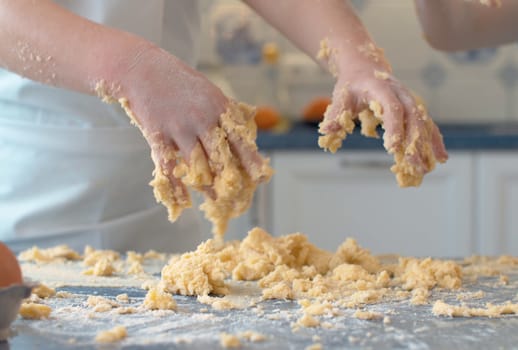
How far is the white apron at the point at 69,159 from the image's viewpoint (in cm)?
117

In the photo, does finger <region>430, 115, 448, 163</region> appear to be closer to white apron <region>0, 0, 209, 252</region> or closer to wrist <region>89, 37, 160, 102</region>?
wrist <region>89, 37, 160, 102</region>

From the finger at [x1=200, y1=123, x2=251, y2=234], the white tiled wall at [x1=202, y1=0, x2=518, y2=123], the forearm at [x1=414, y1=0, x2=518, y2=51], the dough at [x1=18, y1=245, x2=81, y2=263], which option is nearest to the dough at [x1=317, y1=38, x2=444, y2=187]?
the finger at [x1=200, y1=123, x2=251, y2=234]

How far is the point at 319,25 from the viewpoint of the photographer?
3.27 ft

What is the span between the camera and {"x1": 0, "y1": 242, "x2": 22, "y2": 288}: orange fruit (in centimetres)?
71

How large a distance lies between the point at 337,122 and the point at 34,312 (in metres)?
0.37

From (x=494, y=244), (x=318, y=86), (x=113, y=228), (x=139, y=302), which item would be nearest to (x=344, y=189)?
(x=494, y=244)

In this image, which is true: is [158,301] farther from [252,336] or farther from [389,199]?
[389,199]

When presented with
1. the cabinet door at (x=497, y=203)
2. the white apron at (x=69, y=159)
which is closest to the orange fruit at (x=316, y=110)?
the cabinet door at (x=497, y=203)

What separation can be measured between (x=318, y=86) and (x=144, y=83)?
173 cm

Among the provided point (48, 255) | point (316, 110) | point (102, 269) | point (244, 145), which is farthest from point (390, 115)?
point (316, 110)

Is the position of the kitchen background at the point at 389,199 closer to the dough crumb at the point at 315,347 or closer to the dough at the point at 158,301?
the dough at the point at 158,301

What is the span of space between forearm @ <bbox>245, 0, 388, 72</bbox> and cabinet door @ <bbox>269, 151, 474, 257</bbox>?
0.90 meters

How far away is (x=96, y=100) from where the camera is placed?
3.84 feet

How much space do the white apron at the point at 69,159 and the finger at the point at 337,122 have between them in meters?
0.40
